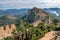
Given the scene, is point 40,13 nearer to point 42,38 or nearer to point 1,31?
point 1,31

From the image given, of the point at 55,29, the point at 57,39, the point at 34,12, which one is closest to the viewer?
the point at 57,39

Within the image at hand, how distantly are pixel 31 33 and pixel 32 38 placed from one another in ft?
7.35

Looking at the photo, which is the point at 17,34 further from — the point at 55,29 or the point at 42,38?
the point at 55,29

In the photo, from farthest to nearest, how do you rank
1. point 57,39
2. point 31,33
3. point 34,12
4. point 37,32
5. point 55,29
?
1. point 34,12
2. point 55,29
3. point 37,32
4. point 31,33
5. point 57,39

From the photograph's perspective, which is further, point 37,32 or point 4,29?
point 4,29

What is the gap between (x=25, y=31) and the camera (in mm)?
41406

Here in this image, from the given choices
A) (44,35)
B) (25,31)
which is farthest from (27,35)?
(44,35)

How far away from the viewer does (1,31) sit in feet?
210

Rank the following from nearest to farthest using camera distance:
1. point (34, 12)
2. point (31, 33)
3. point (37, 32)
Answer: point (31, 33) < point (37, 32) < point (34, 12)

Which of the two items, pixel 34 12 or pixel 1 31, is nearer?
pixel 1 31

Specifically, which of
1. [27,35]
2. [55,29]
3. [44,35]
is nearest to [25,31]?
[27,35]

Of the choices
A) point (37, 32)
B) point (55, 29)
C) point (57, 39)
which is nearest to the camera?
point (57, 39)

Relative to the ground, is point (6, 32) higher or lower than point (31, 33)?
lower

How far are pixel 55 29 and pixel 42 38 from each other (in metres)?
13.2
